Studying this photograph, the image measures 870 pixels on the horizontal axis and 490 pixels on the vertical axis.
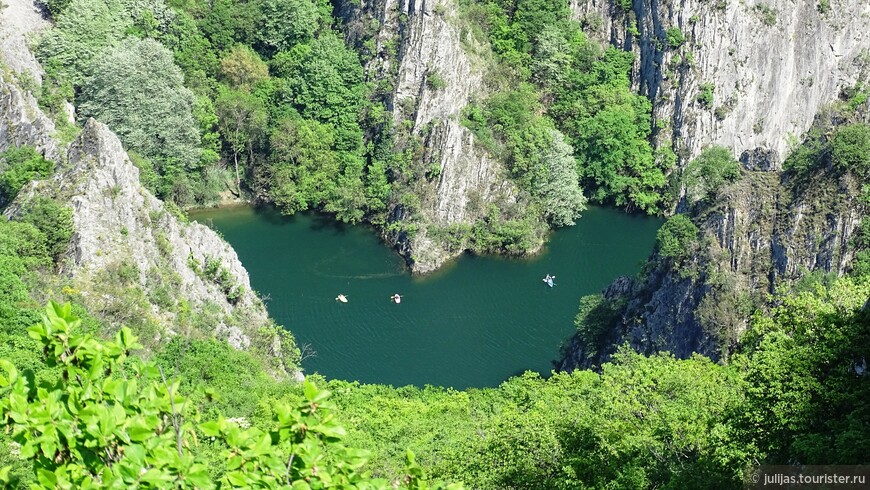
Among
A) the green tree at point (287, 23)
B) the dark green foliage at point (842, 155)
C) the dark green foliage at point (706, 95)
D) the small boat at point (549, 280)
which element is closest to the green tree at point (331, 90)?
the green tree at point (287, 23)

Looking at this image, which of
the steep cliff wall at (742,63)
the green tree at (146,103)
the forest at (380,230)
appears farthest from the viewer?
the steep cliff wall at (742,63)

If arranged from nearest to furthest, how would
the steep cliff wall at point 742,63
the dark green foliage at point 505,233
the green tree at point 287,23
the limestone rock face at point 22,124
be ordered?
the limestone rock face at point 22,124, the dark green foliage at point 505,233, the steep cliff wall at point 742,63, the green tree at point 287,23

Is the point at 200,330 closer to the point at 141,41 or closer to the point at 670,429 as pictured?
A: the point at 670,429

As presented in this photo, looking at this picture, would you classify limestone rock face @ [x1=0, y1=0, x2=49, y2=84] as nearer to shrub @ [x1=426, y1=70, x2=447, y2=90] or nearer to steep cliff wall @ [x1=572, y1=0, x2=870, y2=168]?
shrub @ [x1=426, y1=70, x2=447, y2=90]

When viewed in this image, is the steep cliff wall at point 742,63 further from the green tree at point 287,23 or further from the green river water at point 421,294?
the green tree at point 287,23

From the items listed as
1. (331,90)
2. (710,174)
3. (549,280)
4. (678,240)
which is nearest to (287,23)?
(331,90)

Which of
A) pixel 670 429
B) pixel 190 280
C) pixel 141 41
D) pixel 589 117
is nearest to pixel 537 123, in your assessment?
pixel 589 117

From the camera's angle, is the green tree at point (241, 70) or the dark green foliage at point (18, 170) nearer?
the dark green foliage at point (18, 170)
